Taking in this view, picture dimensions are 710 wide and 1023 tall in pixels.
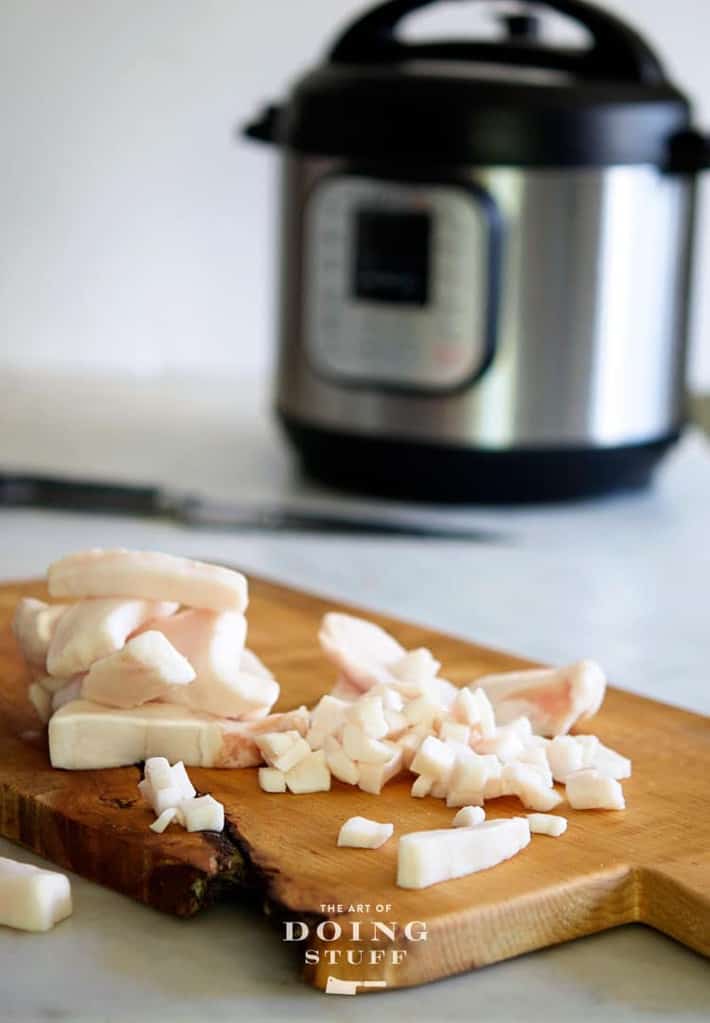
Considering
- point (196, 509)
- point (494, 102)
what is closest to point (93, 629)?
point (196, 509)

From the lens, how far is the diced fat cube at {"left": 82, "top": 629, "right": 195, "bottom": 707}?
0.84 meters

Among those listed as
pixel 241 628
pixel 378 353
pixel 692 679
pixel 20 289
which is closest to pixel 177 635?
pixel 241 628

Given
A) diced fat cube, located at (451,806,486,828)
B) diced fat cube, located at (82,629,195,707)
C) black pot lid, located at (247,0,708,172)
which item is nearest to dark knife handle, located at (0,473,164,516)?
black pot lid, located at (247,0,708,172)

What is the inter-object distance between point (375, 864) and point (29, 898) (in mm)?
155

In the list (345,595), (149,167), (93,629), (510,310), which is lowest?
(345,595)

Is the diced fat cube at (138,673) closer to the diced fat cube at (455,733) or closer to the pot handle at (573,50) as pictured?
the diced fat cube at (455,733)

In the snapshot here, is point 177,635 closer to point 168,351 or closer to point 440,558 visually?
point 440,558

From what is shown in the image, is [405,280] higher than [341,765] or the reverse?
higher

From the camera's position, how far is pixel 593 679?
0.93 metres

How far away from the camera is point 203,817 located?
78 centimetres

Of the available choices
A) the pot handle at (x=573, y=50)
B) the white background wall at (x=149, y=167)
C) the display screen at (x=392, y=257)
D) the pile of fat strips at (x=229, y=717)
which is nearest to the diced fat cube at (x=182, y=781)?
the pile of fat strips at (x=229, y=717)

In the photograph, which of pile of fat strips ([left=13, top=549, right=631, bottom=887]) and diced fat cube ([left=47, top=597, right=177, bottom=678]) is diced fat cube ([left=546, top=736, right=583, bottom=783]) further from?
diced fat cube ([left=47, top=597, right=177, bottom=678])

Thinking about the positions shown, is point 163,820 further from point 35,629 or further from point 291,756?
point 35,629

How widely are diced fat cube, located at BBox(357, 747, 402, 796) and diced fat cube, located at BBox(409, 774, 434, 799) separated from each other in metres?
0.01
